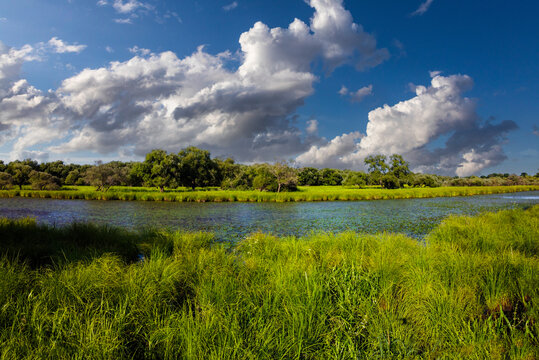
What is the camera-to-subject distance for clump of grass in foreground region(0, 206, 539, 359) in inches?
122

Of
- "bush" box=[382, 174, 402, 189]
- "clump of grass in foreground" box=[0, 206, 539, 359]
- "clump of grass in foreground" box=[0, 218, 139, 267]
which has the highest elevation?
"bush" box=[382, 174, 402, 189]

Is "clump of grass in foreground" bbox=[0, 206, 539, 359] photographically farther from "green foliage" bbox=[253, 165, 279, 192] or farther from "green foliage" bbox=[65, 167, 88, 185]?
"green foliage" bbox=[65, 167, 88, 185]

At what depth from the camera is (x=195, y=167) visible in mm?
60500

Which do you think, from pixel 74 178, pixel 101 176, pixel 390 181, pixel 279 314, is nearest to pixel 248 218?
pixel 279 314

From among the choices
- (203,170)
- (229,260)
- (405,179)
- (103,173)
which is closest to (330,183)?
(405,179)

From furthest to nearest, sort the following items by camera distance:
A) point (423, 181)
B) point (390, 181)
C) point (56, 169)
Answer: point (423, 181) → point (56, 169) → point (390, 181)

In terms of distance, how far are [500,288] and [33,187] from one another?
64600mm

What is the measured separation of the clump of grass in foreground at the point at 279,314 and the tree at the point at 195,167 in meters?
53.9

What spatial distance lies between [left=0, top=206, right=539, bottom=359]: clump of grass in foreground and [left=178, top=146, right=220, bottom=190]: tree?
Answer: 5390 cm

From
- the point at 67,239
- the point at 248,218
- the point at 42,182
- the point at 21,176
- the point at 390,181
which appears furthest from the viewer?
the point at 390,181

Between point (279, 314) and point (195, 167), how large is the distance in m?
59.3

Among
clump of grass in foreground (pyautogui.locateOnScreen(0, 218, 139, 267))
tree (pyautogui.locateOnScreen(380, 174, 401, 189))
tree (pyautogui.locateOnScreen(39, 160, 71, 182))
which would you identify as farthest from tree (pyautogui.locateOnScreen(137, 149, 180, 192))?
tree (pyautogui.locateOnScreen(380, 174, 401, 189))

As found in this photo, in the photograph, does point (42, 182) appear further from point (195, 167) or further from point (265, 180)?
point (265, 180)

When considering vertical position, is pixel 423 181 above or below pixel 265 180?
above
